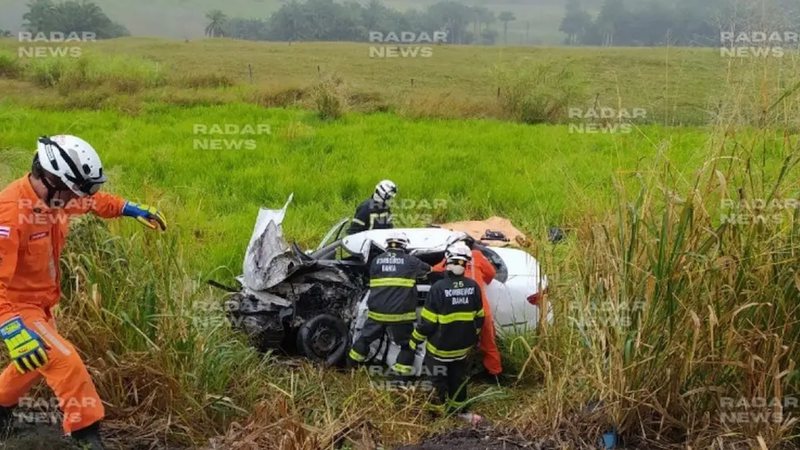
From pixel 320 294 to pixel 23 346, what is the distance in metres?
2.65

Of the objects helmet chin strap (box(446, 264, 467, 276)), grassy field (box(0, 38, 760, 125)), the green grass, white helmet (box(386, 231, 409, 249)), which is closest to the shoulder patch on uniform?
the green grass

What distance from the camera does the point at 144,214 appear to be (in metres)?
4.71

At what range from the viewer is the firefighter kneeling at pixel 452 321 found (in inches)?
204

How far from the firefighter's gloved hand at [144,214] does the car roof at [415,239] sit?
1.88m

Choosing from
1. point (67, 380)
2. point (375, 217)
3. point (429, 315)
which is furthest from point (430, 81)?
point (67, 380)

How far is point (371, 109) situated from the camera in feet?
63.1

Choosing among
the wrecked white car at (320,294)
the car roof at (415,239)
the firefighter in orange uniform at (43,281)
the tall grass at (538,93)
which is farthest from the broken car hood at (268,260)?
the tall grass at (538,93)

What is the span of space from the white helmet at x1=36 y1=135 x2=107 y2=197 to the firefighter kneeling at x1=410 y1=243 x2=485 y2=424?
2.37 metres

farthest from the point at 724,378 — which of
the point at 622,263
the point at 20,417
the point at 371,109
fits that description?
the point at 371,109

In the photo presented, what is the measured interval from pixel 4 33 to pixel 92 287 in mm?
48903

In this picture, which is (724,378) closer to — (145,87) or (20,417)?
(20,417)

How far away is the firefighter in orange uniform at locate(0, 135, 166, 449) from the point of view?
12.8 ft

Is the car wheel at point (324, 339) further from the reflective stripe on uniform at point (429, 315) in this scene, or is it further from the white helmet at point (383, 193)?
the white helmet at point (383, 193)

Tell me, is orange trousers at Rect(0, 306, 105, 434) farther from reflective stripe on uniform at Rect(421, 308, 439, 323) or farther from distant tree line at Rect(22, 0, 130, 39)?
distant tree line at Rect(22, 0, 130, 39)
